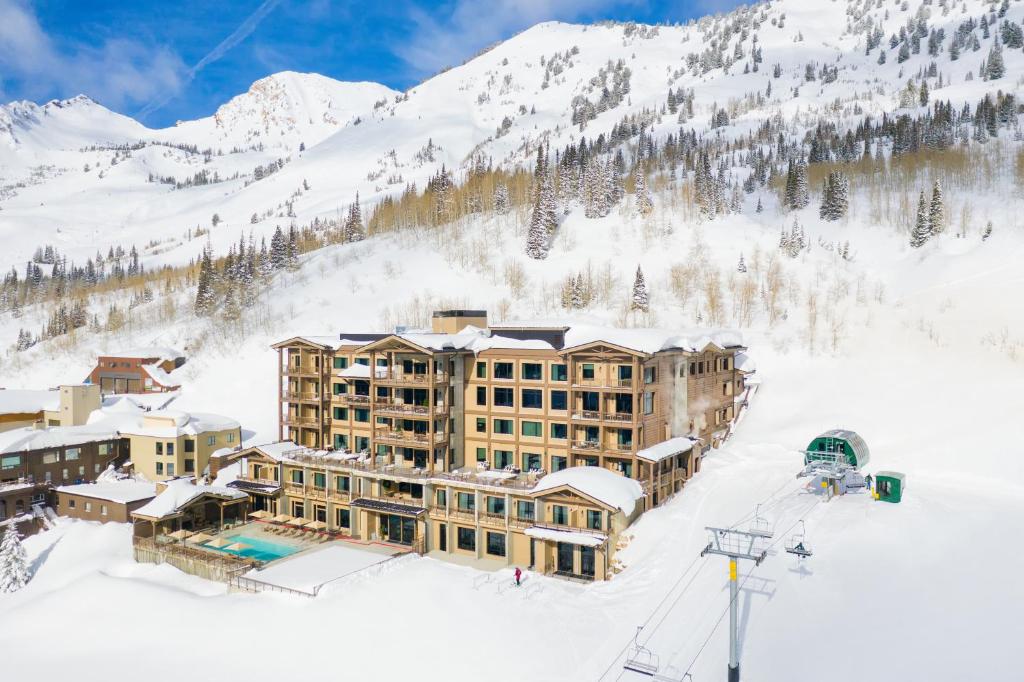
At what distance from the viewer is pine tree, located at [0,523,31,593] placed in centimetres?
3581

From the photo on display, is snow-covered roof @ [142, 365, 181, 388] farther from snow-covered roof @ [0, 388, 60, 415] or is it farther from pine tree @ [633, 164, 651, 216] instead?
pine tree @ [633, 164, 651, 216]

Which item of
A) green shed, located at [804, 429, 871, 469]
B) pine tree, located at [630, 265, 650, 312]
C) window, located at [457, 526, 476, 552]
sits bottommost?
window, located at [457, 526, 476, 552]

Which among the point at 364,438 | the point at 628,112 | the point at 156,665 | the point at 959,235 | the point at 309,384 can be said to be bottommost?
the point at 156,665

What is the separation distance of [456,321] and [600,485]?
1886 centimetres

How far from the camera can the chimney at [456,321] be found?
46625 mm

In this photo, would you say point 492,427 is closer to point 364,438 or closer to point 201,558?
point 364,438

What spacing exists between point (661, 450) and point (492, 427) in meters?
11.7


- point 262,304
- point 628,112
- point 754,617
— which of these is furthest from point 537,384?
point 628,112

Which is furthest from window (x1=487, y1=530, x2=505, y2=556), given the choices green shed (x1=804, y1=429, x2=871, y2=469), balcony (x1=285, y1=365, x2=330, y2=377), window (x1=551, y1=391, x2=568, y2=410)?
green shed (x1=804, y1=429, x2=871, y2=469)

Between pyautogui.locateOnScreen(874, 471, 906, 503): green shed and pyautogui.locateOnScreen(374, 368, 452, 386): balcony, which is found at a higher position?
pyautogui.locateOnScreen(374, 368, 452, 386): balcony

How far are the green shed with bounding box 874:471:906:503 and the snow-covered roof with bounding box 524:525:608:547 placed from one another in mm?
15619

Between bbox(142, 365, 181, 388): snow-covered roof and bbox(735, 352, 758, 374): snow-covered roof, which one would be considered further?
bbox(142, 365, 181, 388): snow-covered roof

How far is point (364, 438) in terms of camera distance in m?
45.8

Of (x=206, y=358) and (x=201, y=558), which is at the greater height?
(x=206, y=358)
